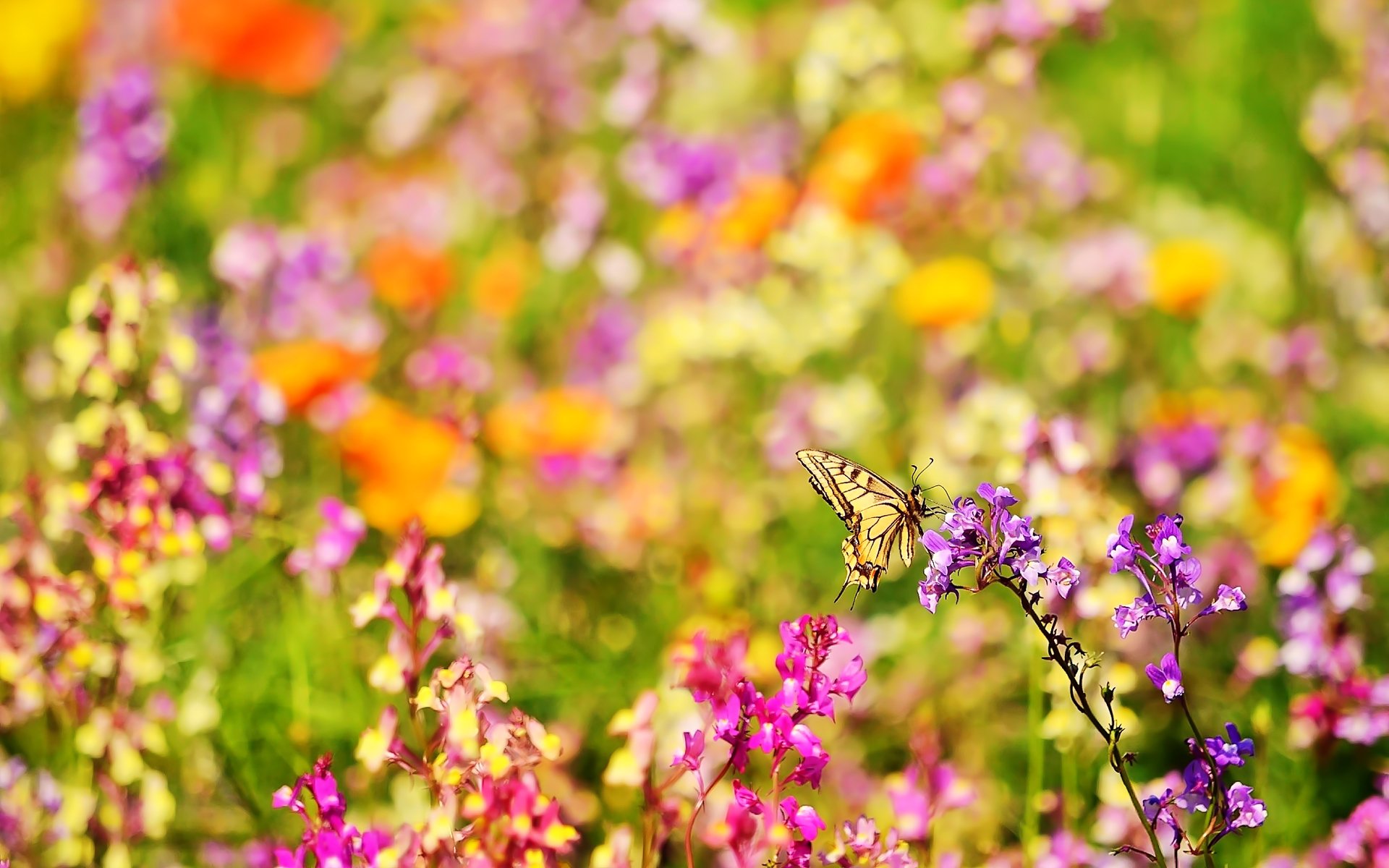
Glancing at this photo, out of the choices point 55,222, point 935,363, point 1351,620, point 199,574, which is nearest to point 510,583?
point 199,574

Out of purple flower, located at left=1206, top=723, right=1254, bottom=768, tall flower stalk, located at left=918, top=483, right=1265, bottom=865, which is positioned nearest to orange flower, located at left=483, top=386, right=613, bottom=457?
tall flower stalk, located at left=918, top=483, right=1265, bottom=865

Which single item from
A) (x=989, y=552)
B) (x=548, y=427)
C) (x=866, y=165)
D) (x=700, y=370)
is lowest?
(x=548, y=427)

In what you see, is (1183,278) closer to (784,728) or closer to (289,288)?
(289,288)

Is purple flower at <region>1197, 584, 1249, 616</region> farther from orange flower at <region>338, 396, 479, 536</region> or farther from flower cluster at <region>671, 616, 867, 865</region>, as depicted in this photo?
orange flower at <region>338, 396, 479, 536</region>

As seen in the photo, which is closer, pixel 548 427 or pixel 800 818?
pixel 800 818

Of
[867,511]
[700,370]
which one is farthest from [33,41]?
[867,511]

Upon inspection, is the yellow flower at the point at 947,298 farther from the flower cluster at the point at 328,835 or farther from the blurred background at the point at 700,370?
the flower cluster at the point at 328,835

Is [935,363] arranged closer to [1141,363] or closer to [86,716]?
[1141,363]
